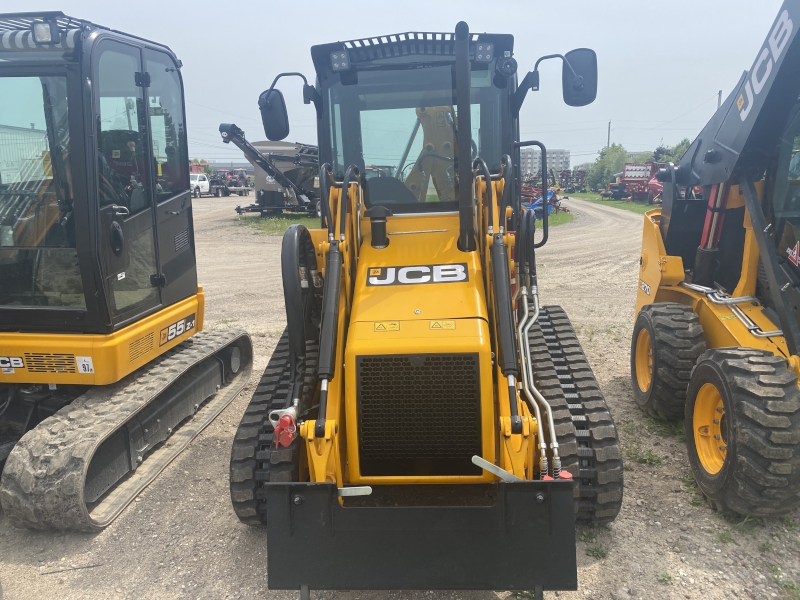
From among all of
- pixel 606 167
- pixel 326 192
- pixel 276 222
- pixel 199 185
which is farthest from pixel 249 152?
pixel 606 167

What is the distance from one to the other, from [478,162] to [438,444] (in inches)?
70.2

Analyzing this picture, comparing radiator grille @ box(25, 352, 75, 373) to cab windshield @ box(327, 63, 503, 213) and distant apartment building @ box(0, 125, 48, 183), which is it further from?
cab windshield @ box(327, 63, 503, 213)

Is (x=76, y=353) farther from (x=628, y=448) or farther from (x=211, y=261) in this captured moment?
(x=211, y=261)

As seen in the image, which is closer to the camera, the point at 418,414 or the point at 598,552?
the point at 418,414

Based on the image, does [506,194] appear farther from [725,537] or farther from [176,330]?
[176,330]

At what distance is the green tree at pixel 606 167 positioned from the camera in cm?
6375

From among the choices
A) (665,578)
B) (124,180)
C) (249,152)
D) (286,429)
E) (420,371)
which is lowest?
(665,578)

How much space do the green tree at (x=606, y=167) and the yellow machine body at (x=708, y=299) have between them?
59631mm

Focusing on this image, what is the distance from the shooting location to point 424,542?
2904 mm

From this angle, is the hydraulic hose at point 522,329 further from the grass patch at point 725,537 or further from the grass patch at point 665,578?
the grass patch at point 725,537

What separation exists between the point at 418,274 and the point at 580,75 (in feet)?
5.63

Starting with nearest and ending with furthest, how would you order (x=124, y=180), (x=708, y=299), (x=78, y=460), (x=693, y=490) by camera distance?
(x=78, y=460) < (x=693, y=490) < (x=124, y=180) < (x=708, y=299)

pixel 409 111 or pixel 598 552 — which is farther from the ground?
pixel 409 111

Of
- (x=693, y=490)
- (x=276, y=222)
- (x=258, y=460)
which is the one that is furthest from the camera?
(x=276, y=222)
